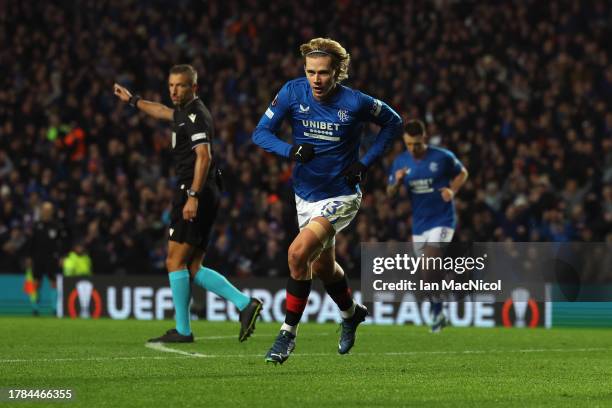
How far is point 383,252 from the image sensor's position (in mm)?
15906

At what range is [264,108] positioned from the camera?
2330 centimetres

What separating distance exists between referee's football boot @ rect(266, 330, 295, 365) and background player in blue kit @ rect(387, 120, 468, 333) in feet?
17.9

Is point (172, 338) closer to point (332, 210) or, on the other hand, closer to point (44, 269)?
point (332, 210)

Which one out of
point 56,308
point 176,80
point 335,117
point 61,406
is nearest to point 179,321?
point 176,80

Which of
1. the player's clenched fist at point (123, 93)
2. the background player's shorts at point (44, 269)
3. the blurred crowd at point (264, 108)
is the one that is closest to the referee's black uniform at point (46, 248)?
the background player's shorts at point (44, 269)

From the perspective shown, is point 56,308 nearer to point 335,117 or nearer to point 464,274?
point 464,274

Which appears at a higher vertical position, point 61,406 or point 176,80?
point 176,80

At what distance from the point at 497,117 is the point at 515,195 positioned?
8.75 ft

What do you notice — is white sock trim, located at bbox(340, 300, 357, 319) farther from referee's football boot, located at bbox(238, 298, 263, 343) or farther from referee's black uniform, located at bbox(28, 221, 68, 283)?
referee's black uniform, located at bbox(28, 221, 68, 283)

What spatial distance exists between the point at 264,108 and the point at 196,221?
41.9 feet

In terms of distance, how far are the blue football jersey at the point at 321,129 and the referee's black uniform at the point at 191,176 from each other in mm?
2101

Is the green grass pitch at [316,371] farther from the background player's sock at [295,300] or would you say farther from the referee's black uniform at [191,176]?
the referee's black uniform at [191,176]

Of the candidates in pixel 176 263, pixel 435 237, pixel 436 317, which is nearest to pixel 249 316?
pixel 176 263

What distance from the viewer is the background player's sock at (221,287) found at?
10.4 meters
